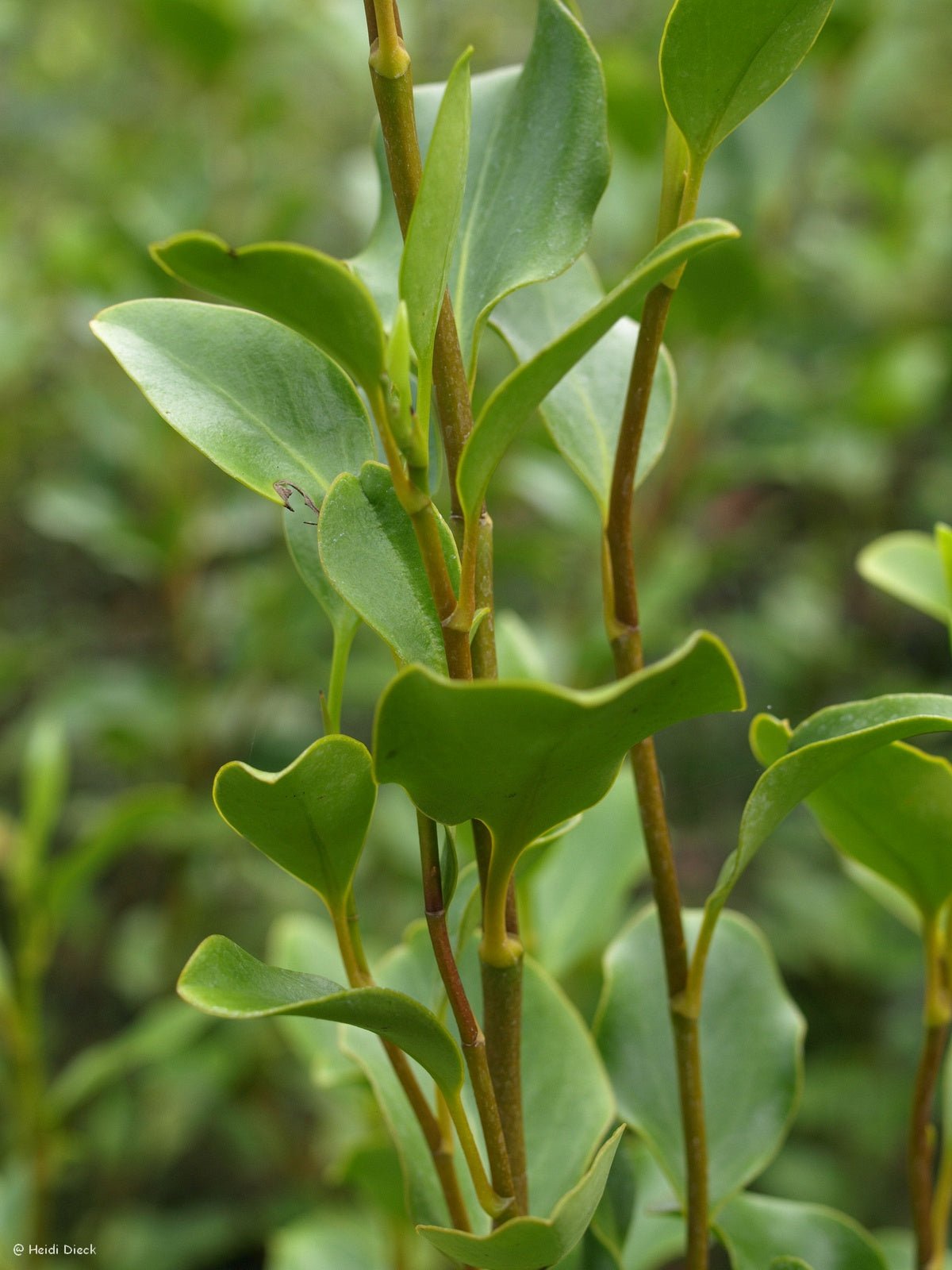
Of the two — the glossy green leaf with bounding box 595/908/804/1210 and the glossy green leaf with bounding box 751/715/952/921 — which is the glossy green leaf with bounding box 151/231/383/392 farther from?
the glossy green leaf with bounding box 595/908/804/1210

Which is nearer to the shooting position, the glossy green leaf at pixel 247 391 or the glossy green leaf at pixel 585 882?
the glossy green leaf at pixel 247 391

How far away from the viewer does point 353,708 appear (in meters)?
1.74

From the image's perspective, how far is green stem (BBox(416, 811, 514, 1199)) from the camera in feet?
1.00

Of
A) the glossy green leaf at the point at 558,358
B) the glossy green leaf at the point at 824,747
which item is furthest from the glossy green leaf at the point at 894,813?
the glossy green leaf at the point at 558,358

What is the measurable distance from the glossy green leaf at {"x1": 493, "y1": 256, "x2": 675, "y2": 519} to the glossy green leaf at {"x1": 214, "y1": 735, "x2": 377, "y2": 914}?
0.14m

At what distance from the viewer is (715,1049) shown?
453mm

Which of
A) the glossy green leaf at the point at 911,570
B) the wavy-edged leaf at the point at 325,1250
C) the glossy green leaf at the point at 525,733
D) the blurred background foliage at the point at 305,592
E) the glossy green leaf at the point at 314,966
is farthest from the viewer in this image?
the blurred background foliage at the point at 305,592

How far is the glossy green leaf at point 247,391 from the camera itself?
32cm

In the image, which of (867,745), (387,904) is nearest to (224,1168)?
(387,904)

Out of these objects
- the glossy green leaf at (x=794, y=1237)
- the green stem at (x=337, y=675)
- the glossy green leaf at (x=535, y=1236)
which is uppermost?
the green stem at (x=337, y=675)

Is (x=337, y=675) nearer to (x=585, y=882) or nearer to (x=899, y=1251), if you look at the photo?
(x=585, y=882)

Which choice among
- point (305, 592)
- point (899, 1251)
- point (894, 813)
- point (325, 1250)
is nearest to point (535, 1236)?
point (894, 813)

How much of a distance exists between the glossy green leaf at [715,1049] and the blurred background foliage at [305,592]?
0.58 m

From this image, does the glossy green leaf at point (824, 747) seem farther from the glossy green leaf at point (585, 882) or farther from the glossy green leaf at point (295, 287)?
the glossy green leaf at point (585, 882)
